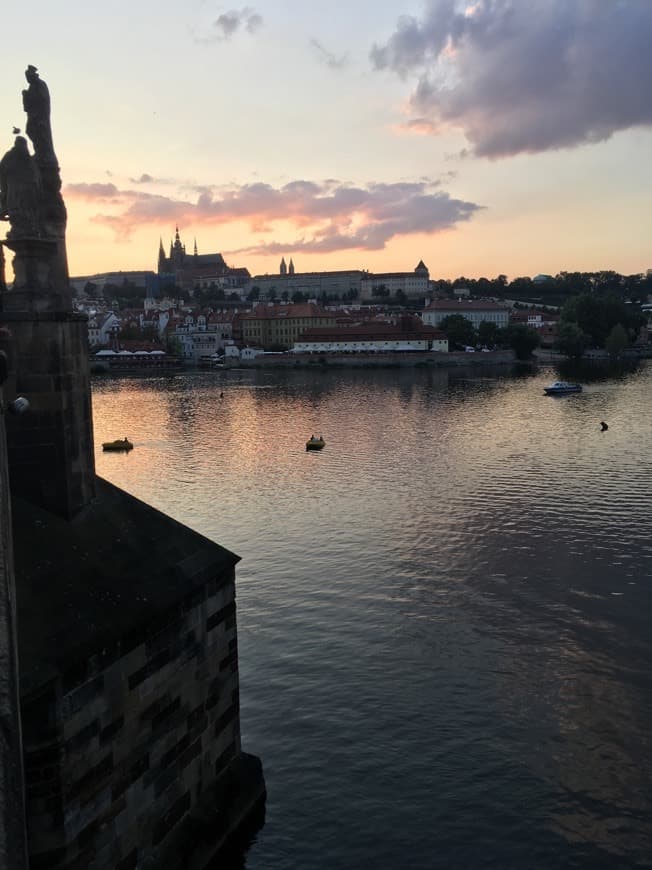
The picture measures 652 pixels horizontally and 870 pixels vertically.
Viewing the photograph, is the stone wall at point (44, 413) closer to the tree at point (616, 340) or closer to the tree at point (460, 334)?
the tree at point (460, 334)

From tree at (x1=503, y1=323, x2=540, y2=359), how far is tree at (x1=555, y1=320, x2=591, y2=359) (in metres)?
5.99

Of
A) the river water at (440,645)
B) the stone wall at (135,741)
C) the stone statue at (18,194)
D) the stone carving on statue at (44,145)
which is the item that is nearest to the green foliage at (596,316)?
the river water at (440,645)

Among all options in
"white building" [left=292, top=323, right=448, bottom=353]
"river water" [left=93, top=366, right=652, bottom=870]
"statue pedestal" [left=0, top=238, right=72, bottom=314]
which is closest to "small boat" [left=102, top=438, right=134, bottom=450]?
"river water" [left=93, top=366, right=652, bottom=870]

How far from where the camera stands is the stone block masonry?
9.66 metres

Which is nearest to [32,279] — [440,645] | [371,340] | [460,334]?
[440,645]

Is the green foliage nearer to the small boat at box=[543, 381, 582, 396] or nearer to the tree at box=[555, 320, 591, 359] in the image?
the tree at box=[555, 320, 591, 359]

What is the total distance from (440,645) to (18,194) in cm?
1782

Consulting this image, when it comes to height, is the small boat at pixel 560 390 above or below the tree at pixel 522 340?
below

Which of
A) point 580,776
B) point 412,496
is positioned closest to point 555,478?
point 412,496

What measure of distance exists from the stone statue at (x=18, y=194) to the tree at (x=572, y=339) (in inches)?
6679

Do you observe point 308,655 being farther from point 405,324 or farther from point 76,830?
point 405,324

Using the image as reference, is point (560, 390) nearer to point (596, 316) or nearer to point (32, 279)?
point (32, 279)

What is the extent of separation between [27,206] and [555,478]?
4125 centimetres

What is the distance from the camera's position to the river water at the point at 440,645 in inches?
622
